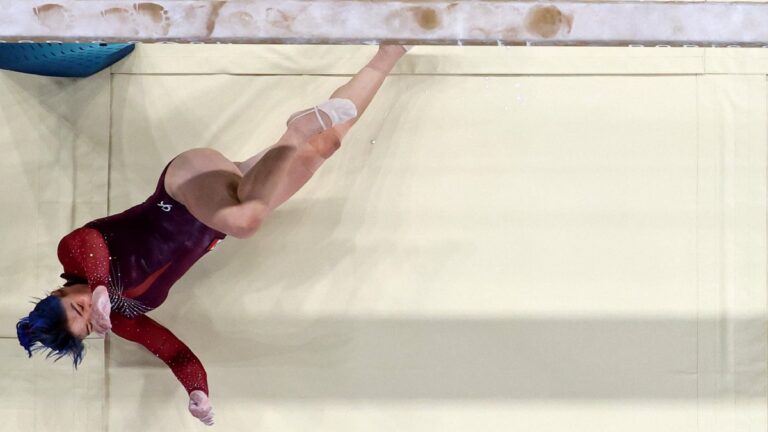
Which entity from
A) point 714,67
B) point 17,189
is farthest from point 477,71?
point 17,189

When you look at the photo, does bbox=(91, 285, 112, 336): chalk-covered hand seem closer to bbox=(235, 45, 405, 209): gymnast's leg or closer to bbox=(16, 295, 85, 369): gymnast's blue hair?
bbox=(16, 295, 85, 369): gymnast's blue hair

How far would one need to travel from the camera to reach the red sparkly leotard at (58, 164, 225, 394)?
139cm

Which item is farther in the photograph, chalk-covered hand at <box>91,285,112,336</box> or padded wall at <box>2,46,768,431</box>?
padded wall at <box>2,46,768,431</box>

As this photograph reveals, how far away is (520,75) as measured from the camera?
1.78 m

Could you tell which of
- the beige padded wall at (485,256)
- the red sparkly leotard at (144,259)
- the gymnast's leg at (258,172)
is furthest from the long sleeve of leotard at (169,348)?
the gymnast's leg at (258,172)

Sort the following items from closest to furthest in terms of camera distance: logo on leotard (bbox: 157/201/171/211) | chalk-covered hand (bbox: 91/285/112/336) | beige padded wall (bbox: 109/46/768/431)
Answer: chalk-covered hand (bbox: 91/285/112/336)
logo on leotard (bbox: 157/201/171/211)
beige padded wall (bbox: 109/46/768/431)

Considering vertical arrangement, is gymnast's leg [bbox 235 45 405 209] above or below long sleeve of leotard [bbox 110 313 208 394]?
above

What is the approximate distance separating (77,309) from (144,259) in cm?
19

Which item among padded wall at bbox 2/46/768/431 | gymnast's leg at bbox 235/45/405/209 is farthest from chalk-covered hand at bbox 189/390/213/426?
gymnast's leg at bbox 235/45/405/209

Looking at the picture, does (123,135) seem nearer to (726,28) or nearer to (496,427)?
(496,427)

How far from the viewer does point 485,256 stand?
1.76 m

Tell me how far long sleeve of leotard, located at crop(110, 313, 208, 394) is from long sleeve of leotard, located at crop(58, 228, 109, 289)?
20 cm

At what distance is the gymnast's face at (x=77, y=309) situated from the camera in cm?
133

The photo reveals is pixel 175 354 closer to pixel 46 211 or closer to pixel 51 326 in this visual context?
pixel 51 326
